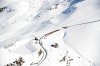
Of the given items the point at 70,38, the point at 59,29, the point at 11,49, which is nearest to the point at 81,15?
the point at 59,29

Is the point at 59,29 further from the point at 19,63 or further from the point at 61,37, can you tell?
the point at 19,63

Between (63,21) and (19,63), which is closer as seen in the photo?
(19,63)

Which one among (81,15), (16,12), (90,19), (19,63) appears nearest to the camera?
(19,63)

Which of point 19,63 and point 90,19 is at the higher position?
point 90,19

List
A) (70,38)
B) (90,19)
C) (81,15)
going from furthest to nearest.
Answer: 1. (81,15)
2. (90,19)
3. (70,38)

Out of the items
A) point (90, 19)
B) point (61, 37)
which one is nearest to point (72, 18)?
point (90, 19)

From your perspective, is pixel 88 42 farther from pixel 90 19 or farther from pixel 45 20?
pixel 45 20
